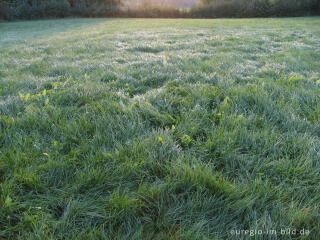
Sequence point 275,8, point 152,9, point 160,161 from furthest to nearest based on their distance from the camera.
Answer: point 152,9, point 275,8, point 160,161

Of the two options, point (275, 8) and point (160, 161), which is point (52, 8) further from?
point (160, 161)

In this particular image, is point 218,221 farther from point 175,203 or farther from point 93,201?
point 93,201

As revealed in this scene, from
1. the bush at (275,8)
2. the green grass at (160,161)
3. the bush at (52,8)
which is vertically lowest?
the green grass at (160,161)

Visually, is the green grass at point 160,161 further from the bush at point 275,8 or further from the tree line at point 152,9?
the tree line at point 152,9

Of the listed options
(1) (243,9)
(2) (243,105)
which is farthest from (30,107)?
(1) (243,9)

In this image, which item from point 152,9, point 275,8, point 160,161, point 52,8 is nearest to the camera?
point 160,161

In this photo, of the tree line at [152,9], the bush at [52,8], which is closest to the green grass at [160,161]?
the tree line at [152,9]

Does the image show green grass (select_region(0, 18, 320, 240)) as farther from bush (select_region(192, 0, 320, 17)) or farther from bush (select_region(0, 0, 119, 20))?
bush (select_region(0, 0, 119, 20))

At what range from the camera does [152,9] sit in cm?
2931

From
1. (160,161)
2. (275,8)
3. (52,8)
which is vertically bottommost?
(160,161)

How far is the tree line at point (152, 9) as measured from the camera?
82.8ft

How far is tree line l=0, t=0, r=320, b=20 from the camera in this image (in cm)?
2523

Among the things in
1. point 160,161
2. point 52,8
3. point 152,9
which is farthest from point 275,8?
point 160,161

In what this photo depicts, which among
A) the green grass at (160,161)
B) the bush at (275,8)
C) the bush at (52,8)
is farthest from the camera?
the bush at (52,8)
